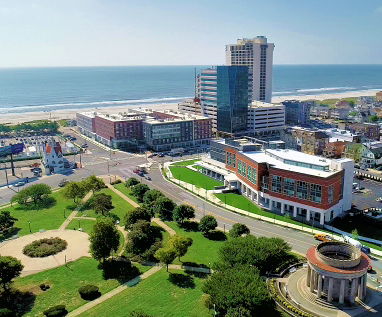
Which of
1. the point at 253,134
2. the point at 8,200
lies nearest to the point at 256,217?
the point at 8,200

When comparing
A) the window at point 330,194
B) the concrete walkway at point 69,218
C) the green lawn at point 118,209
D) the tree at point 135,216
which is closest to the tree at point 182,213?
the tree at point 135,216

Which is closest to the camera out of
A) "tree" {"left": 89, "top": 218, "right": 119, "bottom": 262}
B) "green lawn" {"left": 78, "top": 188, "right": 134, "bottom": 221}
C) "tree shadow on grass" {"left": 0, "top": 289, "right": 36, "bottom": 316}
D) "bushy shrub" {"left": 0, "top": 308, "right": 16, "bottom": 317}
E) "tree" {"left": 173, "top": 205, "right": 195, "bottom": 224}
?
"bushy shrub" {"left": 0, "top": 308, "right": 16, "bottom": 317}

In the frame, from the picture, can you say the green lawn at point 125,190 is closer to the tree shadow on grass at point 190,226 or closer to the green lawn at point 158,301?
the tree shadow on grass at point 190,226

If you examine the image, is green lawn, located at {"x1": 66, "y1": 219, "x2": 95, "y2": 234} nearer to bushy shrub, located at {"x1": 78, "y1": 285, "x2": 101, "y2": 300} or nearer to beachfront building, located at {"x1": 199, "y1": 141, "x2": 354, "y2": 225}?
bushy shrub, located at {"x1": 78, "y1": 285, "x2": 101, "y2": 300}

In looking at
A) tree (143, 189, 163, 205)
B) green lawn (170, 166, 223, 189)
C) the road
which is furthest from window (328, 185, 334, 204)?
tree (143, 189, 163, 205)

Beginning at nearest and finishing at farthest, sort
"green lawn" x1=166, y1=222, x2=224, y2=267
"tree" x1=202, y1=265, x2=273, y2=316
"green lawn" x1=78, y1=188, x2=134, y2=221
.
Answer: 1. "tree" x1=202, y1=265, x2=273, y2=316
2. "green lawn" x1=166, y1=222, x2=224, y2=267
3. "green lawn" x1=78, y1=188, x2=134, y2=221

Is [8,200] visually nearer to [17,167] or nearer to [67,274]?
[17,167]
